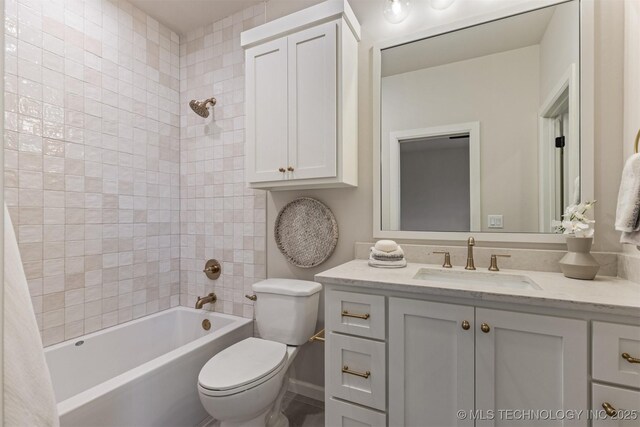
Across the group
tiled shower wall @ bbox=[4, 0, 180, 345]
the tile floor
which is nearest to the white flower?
the tile floor

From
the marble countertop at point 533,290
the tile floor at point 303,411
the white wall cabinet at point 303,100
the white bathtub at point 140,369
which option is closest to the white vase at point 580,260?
the marble countertop at point 533,290

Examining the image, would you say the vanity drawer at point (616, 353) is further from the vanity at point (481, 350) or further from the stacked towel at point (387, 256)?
the stacked towel at point (387, 256)

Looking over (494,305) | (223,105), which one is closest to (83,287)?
(223,105)

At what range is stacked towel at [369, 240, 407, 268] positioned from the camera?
148 centimetres

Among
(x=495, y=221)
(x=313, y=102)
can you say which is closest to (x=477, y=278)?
(x=495, y=221)

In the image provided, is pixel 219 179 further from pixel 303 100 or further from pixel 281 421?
pixel 281 421

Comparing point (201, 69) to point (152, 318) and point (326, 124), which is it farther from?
point (152, 318)

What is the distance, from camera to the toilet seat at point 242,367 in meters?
1.26

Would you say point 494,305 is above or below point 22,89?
below

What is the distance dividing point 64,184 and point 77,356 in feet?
3.27

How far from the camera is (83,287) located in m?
1.84

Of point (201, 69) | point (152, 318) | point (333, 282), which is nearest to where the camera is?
point (333, 282)

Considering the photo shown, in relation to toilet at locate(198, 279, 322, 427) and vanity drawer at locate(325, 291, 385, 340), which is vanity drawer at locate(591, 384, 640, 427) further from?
toilet at locate(198, 279, 322, 427)

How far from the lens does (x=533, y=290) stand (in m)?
1.04
